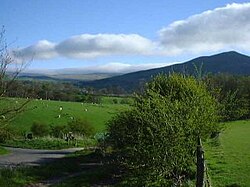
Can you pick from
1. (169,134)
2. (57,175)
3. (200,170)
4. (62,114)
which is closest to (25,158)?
(57,175)

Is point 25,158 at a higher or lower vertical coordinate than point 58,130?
higher

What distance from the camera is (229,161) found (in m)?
30.0

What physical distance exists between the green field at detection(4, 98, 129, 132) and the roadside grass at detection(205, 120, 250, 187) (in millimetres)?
49169

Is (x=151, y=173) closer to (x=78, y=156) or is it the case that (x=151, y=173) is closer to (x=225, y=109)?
(x=225, y=109)

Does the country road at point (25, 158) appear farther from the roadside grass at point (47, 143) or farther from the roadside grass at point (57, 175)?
the roadside grass at point (47, 143)

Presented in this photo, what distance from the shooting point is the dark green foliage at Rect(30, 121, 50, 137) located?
8212 centimetres

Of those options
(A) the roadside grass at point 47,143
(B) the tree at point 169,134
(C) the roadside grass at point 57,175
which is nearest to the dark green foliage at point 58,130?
(A) the roadside grass at point 47,143

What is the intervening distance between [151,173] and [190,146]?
205 centimetres

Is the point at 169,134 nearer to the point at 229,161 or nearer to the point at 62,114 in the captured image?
the point at 229,161

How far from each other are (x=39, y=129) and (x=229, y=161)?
57.8 m

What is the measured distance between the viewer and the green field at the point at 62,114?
296ft

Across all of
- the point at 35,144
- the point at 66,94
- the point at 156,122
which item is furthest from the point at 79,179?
the point at 66,94

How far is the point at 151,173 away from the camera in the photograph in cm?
1747

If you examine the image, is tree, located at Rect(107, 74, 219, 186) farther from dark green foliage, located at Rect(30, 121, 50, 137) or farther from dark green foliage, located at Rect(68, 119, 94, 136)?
dark green foliage, located at Rect(30, 121, 50, 137)
